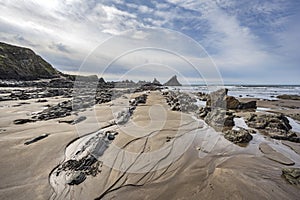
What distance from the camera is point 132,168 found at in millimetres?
4785

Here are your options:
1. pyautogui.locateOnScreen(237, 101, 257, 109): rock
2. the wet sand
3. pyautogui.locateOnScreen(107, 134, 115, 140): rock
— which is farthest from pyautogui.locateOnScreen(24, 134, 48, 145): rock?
A: pyautogui.locateOnScreen(237, 101, 257, 109): rock

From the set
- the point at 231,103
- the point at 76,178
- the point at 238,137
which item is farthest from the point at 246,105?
the point at 76,178

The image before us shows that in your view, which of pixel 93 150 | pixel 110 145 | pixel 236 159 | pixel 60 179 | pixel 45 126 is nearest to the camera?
pixel 60 179

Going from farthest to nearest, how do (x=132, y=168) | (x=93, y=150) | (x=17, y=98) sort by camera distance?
(x=17, y=98)
(x=93, y=150)
(x=132, y=168)

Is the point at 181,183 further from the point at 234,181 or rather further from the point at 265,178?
the point at 265,178

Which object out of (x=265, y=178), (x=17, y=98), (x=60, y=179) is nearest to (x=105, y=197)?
(x=60, y=179)

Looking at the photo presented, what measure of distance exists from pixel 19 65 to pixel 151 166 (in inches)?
2460

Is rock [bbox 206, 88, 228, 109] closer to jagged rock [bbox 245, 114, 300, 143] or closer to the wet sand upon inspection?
jagged rock [bbox 245, 114, 300, 143]

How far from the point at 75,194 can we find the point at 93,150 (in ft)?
5.55

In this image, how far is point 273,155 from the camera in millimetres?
5973

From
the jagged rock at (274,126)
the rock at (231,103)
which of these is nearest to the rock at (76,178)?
the jagged rock at (274,126)

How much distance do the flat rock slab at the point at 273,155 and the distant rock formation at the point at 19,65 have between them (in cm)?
5306

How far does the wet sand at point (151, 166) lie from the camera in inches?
148

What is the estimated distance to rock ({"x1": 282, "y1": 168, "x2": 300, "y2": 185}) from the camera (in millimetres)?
4218
